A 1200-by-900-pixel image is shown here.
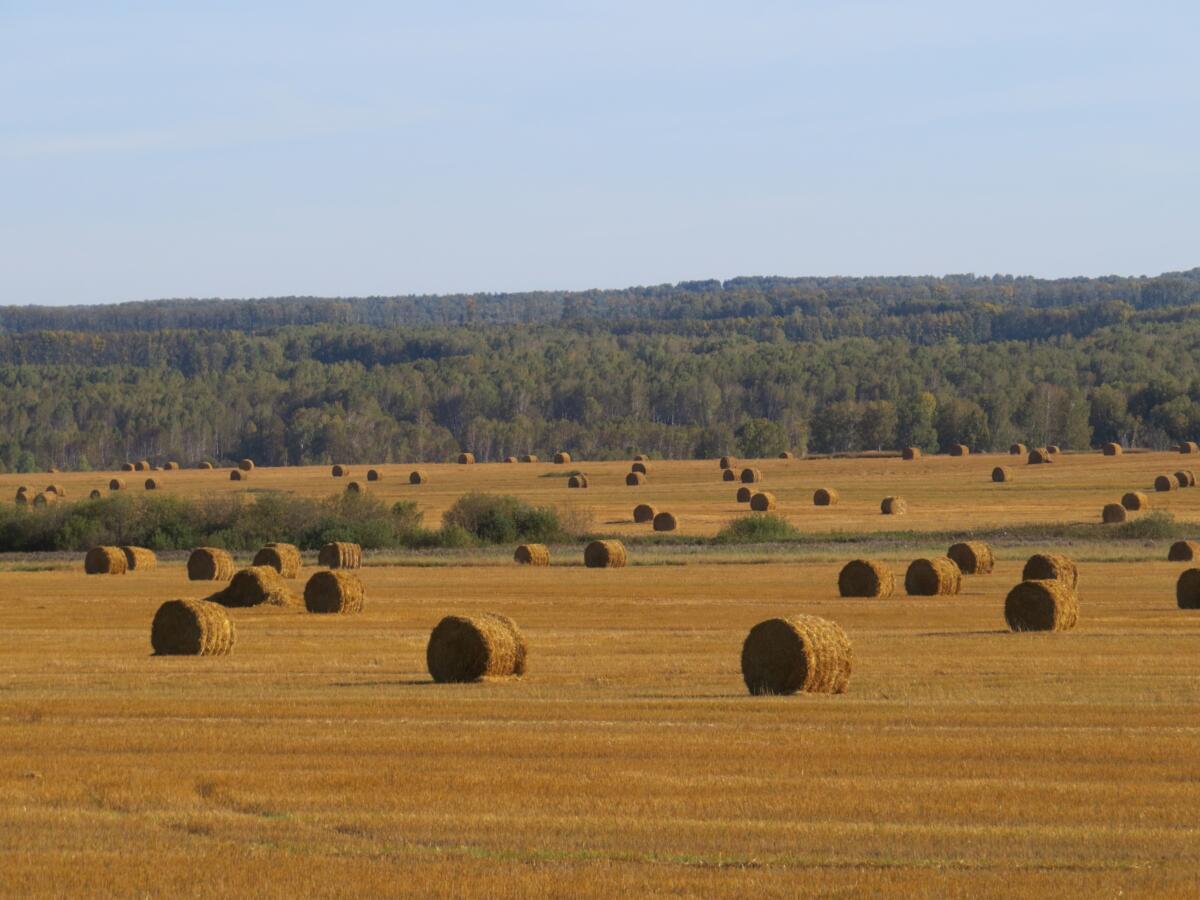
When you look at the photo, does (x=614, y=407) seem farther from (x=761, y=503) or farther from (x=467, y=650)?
(x=467, y=650)

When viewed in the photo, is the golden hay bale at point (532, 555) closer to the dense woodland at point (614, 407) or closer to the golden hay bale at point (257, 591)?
the golden hay bale at point (257, 591)

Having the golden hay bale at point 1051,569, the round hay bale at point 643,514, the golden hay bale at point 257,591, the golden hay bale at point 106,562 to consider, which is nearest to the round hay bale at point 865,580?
the golden hay bale at point 1051,569

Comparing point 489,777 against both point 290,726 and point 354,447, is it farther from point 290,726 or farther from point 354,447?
point 354,447

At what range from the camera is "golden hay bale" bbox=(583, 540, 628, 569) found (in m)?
47.6

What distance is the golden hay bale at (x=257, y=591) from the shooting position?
116ft

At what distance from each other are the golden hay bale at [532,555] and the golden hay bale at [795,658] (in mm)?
29060

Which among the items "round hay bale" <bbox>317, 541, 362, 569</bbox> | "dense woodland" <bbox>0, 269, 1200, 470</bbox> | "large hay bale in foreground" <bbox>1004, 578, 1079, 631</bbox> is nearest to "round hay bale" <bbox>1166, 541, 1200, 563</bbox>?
"large hay bale in foreground" <bbox>1004, 578, 1079, 631</bbox>

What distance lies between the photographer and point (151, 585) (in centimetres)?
4266

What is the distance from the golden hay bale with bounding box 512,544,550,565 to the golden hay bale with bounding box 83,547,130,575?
1027 centimetres

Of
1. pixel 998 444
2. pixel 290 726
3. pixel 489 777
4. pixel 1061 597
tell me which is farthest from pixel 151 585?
pixel 998 444

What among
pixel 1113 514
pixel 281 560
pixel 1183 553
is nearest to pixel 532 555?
pixel 281 560

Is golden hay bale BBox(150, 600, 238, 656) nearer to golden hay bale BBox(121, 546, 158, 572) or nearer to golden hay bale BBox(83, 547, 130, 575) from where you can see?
golden hay bale BBox(83, 547, 130, 575)

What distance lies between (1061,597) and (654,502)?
4881 cm

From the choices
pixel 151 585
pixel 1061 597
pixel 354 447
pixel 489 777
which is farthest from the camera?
pixel 354 447
